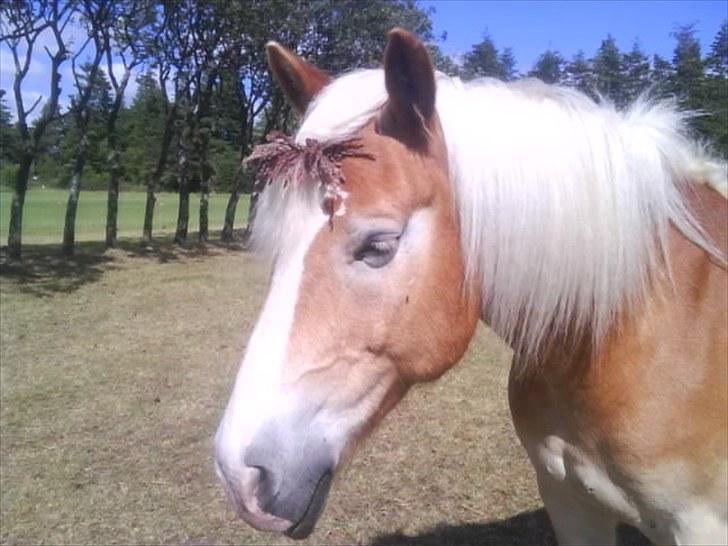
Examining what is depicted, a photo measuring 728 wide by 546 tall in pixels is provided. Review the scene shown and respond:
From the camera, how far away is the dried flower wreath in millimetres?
1668

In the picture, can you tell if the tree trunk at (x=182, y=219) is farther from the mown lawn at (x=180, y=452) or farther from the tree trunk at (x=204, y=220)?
the mown lawn at (x=180, y=452)

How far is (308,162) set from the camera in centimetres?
169

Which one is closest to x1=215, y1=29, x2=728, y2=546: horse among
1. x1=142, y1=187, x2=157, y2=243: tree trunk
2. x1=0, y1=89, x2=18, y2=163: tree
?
x1=142, y1=187, x2=157, y2=243: tree trunk

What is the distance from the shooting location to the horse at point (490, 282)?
1.63 m

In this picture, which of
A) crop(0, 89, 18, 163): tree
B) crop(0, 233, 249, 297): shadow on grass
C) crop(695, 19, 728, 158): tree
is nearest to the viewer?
crop(695, 19, 728, 158): tree

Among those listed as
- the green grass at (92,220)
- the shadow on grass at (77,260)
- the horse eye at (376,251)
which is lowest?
the green grass at (92,220)

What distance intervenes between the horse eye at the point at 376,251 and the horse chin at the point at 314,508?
1.69ft

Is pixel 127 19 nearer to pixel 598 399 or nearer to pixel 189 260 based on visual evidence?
pixel 189 260

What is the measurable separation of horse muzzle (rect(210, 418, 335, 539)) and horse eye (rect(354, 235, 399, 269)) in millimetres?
430

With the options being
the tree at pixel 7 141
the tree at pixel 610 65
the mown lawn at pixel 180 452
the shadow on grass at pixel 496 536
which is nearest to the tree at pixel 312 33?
the tree at pixel 610 65

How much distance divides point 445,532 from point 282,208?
2.85 meters

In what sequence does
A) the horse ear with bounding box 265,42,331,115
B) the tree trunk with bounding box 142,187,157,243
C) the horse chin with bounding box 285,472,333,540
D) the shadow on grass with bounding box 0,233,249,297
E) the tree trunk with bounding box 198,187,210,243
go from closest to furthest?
the horse chin with bounding box 285,472,333,540 → the horse ear with bounding box 265,42,331,115 → the shadow on grass with bounding box 0,233,249,297 → the tree trunk with bounding box 142,187,157,243 → the tree trunk with bounding box 198,187,210,243

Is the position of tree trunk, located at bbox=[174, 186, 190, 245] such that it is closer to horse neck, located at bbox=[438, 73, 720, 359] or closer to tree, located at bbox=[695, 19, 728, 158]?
tree, located at bbox=[695, 19, 728, 158]

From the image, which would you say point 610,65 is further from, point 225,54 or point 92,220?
point 92,220
